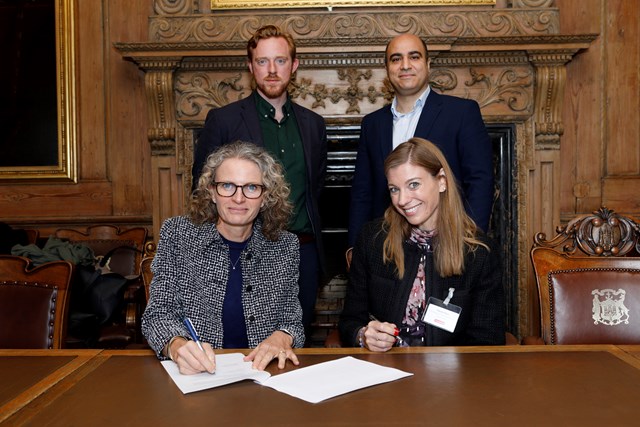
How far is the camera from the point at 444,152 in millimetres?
3018

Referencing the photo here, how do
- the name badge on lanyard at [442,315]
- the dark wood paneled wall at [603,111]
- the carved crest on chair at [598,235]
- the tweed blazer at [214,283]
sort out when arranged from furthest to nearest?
the dark wood paneled wall at [603,111], the carved crest on chair at [598,235], the tweed blazer at [214,283], the name badge on lanyard at [442,315]

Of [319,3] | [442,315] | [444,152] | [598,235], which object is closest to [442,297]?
[442,315]

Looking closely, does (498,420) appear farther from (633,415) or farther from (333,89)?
(333,89)

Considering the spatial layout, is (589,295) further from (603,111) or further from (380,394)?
(603,111)

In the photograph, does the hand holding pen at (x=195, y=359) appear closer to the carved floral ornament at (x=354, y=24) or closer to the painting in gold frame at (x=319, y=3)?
the carved floral ornament at (x=354, y=24)

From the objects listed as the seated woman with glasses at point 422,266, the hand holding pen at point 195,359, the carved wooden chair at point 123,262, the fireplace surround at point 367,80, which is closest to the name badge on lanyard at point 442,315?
the seated woman with glasses at point 422,266

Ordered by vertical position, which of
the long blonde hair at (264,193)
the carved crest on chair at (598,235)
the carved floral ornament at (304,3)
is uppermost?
the carved floral ornament at (304,3)

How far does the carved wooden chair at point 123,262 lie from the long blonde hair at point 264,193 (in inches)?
52.8

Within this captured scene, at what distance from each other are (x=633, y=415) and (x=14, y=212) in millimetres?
4486

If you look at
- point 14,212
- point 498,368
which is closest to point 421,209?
point 498,368

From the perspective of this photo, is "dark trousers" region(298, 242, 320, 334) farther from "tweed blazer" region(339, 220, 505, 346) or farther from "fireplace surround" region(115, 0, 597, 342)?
"fireplace surround" region(115, 0, 597, 342)

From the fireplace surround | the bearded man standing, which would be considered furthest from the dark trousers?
the fireplace surround

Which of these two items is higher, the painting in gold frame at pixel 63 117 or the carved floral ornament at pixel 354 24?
the carved floral ornament at pixel 354 24

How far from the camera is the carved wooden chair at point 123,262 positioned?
3486 mm
